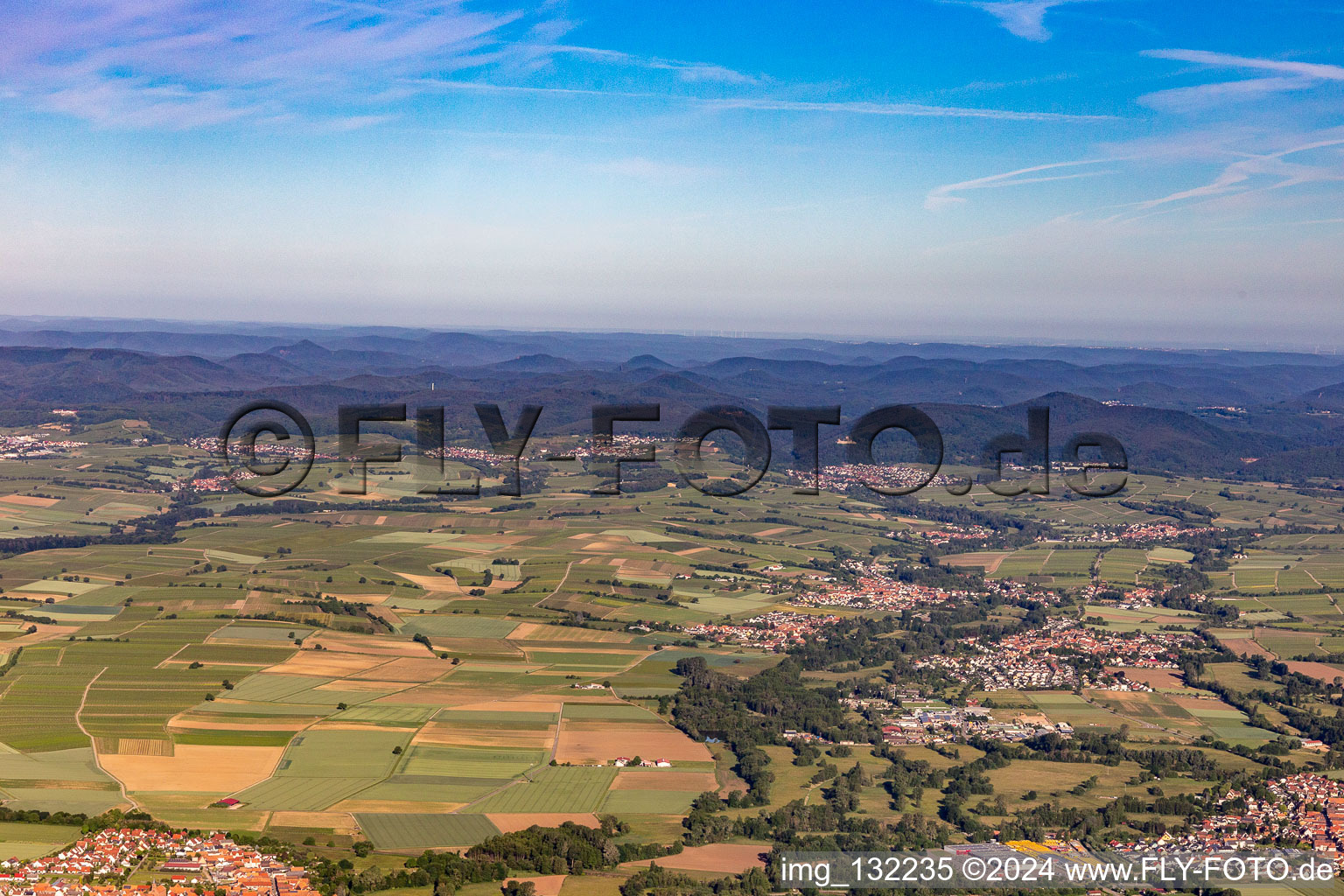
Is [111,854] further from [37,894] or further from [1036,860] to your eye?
[1036,860]

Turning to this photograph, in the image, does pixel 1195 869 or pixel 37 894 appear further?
pixel 1195 869

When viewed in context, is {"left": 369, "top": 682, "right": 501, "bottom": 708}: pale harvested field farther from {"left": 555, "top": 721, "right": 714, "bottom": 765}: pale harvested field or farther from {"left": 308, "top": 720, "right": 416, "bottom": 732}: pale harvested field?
{"left": 555, "top": 721, "right": 714, "bottom": 765}: pale harvested field

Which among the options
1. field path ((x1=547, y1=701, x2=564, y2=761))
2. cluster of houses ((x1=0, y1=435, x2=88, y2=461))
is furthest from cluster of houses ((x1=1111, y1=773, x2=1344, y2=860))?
cluster of houses ((x1=0, y1=435, x2=88, y2=461))

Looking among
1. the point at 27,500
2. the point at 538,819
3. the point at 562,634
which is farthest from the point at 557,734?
the point at 27,500

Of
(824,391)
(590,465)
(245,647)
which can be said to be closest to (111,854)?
(245,647)

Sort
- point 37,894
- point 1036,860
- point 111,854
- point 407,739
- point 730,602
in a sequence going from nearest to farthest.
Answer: point 37,894, point 111,854, point 1036,860, point 407,739, point 730,602

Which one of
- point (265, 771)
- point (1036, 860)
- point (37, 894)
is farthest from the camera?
point (265, 771)

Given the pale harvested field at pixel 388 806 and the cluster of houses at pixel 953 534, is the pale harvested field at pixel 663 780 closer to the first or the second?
the pale harvested field at pixel 388 806
